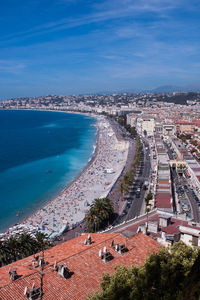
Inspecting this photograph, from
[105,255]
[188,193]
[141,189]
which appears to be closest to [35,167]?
[141,189]

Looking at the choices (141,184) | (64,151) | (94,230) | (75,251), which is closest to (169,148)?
(64,151)

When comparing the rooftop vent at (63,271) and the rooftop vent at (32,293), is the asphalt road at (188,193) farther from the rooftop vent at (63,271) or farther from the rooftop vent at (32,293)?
the rooftop vent at (32,293)

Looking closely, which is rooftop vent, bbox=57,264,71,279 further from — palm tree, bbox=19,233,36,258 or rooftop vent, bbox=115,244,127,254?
palm tree, bbox=19,233,36,258

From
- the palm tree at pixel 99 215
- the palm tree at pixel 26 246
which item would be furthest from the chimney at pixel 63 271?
the palm tree at pixel 99 215

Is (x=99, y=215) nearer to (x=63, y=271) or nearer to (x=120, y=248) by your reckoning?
(x=120, y=248)

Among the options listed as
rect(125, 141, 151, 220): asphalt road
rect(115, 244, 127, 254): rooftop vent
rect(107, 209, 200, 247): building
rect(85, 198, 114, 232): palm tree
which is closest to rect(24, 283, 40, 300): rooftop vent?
rect(115, 244, 127, 254): rooftop vent
